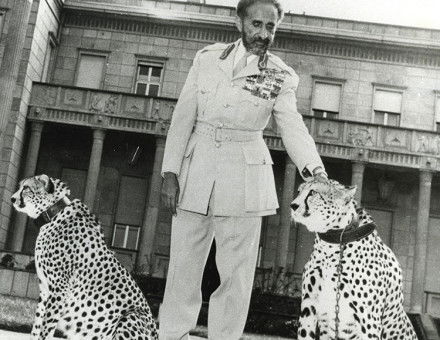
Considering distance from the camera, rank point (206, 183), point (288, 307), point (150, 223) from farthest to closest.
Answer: point (150, 223) → point (288, 307) → point (206, 183)

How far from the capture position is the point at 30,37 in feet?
65.6

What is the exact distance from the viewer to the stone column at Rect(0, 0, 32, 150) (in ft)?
58.5

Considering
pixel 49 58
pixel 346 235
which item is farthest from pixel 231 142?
pixel 49 58

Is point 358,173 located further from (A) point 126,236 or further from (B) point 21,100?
(B) point 21,100

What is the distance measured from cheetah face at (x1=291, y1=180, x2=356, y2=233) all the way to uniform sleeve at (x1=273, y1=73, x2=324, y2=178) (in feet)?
0.37

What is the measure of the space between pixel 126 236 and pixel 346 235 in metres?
18.2

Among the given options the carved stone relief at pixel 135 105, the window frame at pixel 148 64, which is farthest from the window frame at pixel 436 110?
the carved stone relief at pixel 135 105

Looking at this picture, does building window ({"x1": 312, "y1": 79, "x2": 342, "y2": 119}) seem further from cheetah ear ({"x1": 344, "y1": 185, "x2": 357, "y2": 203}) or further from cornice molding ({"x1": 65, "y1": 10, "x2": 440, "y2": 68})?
cheetah ear ({"x1": 344, "y1": 185, "x2": 357, "y2": 203})

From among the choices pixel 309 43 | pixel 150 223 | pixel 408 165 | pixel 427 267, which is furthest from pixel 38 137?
pixel 427 267

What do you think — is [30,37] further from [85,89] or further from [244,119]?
[244,119]

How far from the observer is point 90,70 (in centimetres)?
2275

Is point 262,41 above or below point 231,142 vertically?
above

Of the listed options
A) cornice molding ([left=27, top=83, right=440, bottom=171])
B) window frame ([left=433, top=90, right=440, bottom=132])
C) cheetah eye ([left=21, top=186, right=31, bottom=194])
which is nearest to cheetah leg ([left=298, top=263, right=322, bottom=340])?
cheetah eye ([left=21, top=186, right=31, bottom=194])

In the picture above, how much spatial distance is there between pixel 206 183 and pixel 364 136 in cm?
1671
